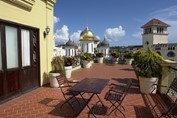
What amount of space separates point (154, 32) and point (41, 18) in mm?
52689

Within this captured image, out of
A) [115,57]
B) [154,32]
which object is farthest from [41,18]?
[154,32]

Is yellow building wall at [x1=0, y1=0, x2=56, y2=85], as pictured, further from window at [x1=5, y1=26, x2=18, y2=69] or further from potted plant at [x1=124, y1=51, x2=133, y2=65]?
potted plant at [x1=124, y1=51, x2=133, y2=65]

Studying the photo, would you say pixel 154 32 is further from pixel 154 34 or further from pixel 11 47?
pixel 11 47

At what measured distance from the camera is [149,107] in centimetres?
485

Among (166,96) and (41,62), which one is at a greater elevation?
(41,62)

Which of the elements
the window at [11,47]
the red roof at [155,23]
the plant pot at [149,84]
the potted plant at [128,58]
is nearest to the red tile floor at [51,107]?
the plant pot at [149,84]

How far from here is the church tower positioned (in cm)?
5378

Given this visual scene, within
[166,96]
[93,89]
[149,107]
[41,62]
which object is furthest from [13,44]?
[166,96]

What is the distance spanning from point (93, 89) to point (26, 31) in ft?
12.7

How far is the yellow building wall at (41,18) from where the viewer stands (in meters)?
5.24

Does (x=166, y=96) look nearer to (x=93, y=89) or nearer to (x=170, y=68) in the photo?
(x=170, y=68)

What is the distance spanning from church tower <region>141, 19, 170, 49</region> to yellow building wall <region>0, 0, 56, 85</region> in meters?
49.6

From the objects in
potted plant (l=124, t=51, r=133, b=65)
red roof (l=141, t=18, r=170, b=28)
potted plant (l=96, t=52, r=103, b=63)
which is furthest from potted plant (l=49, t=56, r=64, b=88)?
red roof (l=141, t=18, r=170, b=28)

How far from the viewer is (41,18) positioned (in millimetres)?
7035
